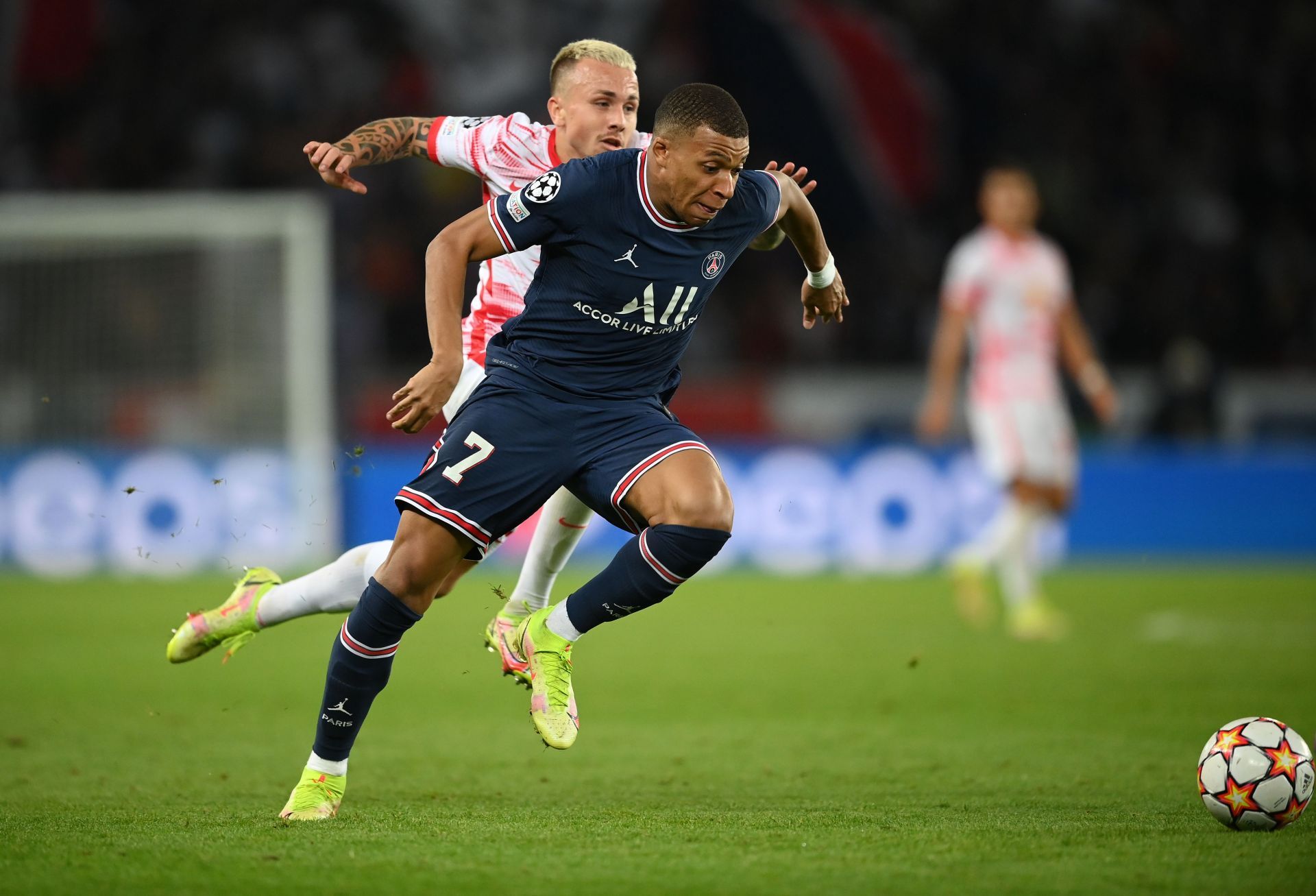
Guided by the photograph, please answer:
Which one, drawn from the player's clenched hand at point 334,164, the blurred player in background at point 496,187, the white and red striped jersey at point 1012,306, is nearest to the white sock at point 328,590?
the blurred player in background at point 496,187

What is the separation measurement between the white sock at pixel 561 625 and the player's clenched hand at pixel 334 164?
54.9 inches

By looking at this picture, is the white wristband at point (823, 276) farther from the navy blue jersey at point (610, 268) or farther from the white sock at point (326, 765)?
the white sock at point (326, 765)

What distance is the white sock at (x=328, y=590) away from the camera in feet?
17.5

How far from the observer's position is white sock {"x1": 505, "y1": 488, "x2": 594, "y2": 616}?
221 inches

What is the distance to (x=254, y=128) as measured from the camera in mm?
17000

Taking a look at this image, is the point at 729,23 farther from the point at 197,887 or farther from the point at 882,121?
the point at 197,887

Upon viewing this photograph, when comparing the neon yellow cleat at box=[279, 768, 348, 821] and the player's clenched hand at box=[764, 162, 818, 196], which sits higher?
the player's clenched hand at box=[764, 162, 818, 196]

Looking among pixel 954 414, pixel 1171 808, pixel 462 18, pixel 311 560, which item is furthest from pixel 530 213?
pixel 462 18

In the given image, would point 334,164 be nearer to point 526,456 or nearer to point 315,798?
point 526,456

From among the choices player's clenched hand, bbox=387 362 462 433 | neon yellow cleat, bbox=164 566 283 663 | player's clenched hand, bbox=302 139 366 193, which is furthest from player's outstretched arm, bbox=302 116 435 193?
neon yellow cleat, bbox=164 566 283 663

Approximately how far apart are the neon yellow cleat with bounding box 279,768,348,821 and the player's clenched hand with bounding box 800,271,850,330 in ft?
6.73

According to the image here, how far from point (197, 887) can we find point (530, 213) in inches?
79.7

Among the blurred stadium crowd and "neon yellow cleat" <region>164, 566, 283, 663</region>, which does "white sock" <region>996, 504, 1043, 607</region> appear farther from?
the blurred stadium crowd

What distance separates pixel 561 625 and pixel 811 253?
4.68 feet
